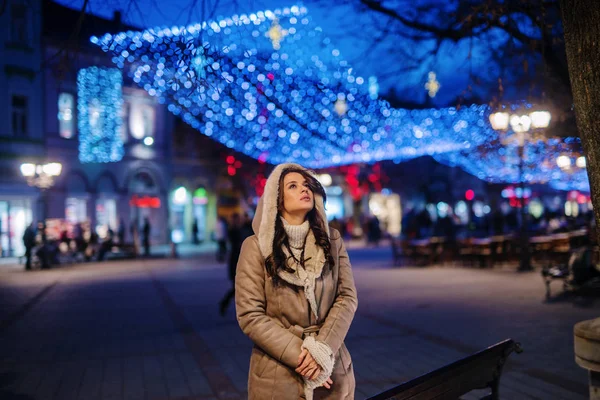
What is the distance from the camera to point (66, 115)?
29859 millimetres

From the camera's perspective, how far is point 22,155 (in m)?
27.5

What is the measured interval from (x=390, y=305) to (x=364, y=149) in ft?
59.4

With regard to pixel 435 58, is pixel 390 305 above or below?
below

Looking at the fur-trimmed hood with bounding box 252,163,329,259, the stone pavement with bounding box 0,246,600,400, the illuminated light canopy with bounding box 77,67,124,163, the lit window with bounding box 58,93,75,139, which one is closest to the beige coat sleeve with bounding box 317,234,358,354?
the fur-trimmed hood with bounding box 252,163,329,259

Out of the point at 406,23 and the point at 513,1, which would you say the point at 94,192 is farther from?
the point at 513,1

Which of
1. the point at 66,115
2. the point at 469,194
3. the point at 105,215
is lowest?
the point at 105,215

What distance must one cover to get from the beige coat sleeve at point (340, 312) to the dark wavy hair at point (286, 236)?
0.13 m

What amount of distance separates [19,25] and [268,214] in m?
29.2

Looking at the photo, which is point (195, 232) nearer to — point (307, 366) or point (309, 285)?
point (309, 285)

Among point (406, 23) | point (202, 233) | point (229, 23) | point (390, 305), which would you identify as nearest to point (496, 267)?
point (390, 305)

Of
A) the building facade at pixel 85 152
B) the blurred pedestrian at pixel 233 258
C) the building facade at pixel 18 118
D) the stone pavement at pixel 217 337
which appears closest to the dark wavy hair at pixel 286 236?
the stone pavement at pixel 217 337

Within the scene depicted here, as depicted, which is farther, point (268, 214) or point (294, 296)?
point (268, 214)

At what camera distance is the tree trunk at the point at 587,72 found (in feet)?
10.2

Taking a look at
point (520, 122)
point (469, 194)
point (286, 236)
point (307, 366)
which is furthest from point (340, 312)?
point (469, 194)
